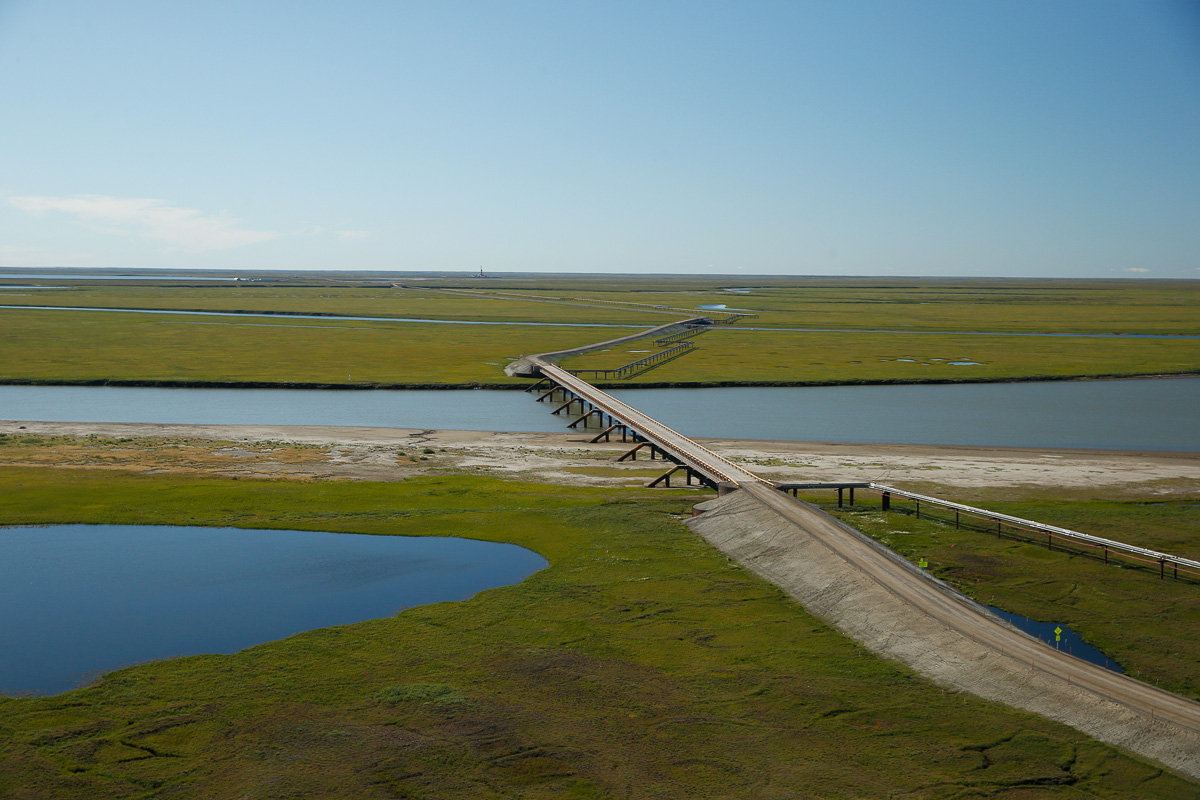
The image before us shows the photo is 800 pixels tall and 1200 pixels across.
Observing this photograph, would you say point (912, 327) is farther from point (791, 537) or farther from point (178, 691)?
point (178, 691)

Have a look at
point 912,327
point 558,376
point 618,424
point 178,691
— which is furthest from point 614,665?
point 912,327

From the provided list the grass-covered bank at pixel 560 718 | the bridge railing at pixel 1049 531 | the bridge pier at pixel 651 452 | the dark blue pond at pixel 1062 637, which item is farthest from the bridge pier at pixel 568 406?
the dark blue pond at pixel 1062 637

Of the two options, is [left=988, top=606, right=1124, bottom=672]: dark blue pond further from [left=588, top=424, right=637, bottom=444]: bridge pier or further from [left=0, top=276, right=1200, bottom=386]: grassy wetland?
[left=0, top=276, right=1200, bottom=386]: grassy wetland

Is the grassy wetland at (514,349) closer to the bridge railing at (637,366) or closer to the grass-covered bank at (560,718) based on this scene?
the bridge railing at (637,366)

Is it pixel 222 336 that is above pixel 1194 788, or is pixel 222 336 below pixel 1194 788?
above

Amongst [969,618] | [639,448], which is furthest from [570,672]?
[639,448]
